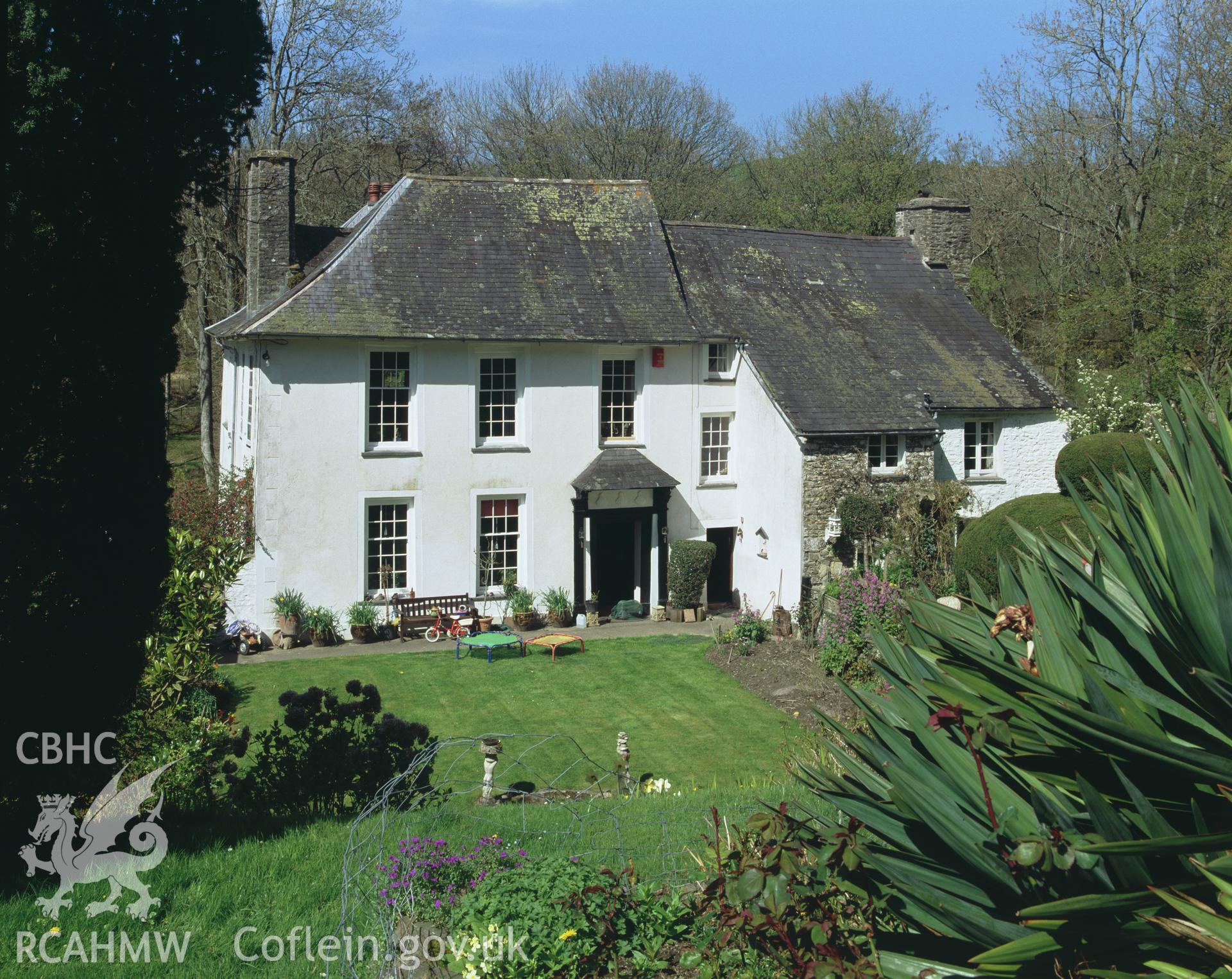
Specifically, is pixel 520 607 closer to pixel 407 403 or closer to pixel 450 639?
pixel 450 639

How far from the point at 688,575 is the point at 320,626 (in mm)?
8103

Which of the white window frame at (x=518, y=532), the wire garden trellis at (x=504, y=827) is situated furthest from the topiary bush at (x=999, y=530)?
the white window frame at (x=518, y=532)

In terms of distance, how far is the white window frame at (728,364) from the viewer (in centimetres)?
2550

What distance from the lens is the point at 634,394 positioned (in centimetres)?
2533

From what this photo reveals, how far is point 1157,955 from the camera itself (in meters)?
3.72

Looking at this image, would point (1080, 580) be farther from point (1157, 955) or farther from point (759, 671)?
point (759, 671)

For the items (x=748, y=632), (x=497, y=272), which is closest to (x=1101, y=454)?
(x=748, y=632)

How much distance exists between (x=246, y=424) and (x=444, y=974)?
2155cm

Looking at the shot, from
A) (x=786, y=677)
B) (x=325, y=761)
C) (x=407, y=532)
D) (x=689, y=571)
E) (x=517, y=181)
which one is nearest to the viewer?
(x=325, y=761)

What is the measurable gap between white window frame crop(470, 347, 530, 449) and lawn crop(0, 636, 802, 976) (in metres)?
4.85

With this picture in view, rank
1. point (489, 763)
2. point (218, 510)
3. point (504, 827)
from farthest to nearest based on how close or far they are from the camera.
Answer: point (218, 510)
point (489, 763)
point (504, 827)

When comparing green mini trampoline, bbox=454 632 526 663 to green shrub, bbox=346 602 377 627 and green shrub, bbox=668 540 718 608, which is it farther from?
green shrub, bbox=668 540 718 608

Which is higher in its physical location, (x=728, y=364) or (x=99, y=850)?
(x=728, y=364)

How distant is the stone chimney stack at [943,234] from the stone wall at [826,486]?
865cm
